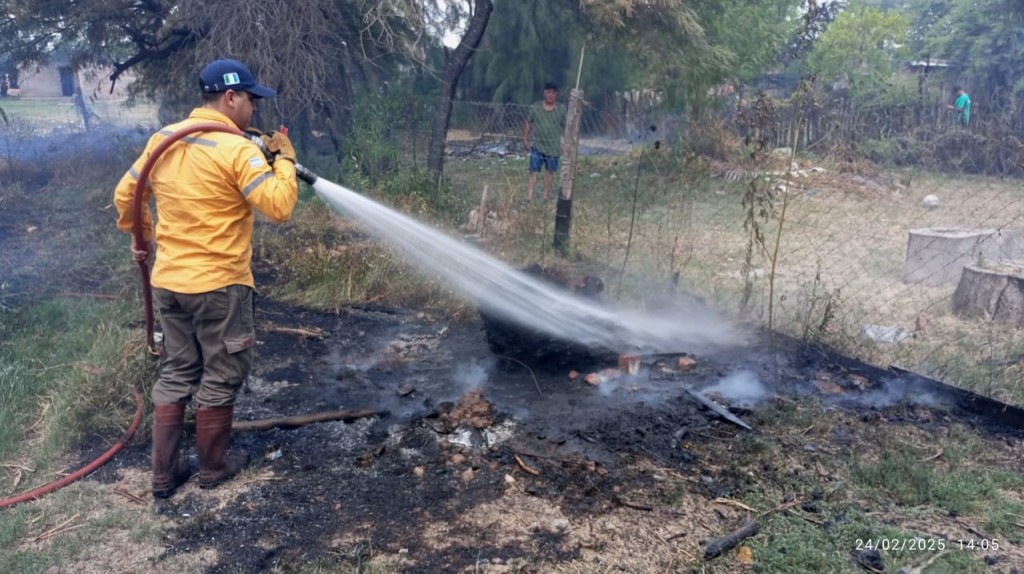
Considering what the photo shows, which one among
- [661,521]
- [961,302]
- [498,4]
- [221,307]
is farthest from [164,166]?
[498,4]

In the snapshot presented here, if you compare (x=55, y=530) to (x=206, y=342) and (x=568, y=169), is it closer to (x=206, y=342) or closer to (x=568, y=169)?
(x=206, y=342)

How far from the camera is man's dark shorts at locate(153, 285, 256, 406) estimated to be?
3654mm

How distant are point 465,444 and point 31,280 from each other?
17.7ft

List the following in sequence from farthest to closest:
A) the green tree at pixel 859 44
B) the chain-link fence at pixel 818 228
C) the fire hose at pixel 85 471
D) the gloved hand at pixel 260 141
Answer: the green tree at pixel 859 44 → the chain-link fence at pixel 818 228 → the gloved hand at pixel 260 141 → the fire hose at pixel 85 471

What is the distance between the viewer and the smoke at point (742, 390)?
477cm

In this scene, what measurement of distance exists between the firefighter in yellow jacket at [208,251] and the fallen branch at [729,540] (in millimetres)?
2476

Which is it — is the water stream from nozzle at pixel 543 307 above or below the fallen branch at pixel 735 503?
above

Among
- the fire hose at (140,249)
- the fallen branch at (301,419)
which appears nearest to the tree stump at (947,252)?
the fallen branch at (301,419)

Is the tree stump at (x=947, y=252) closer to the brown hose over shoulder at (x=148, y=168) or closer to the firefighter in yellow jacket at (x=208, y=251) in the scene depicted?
the firefighter in yellow jacket at (x=208, y=251)

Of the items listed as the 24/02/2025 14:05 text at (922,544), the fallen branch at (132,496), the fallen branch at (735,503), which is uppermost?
the 24/02/2025 14:05 text at (922,544)

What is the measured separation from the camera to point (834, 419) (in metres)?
4.46

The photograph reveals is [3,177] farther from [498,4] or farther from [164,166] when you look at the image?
[164,166]

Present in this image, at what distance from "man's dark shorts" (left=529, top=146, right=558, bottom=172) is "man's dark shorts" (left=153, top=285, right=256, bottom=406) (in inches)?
277

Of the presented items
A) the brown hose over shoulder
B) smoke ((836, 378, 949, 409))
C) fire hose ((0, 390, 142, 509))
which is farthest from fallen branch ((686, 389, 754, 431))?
fire hose ((0, 390, 142, 509))
